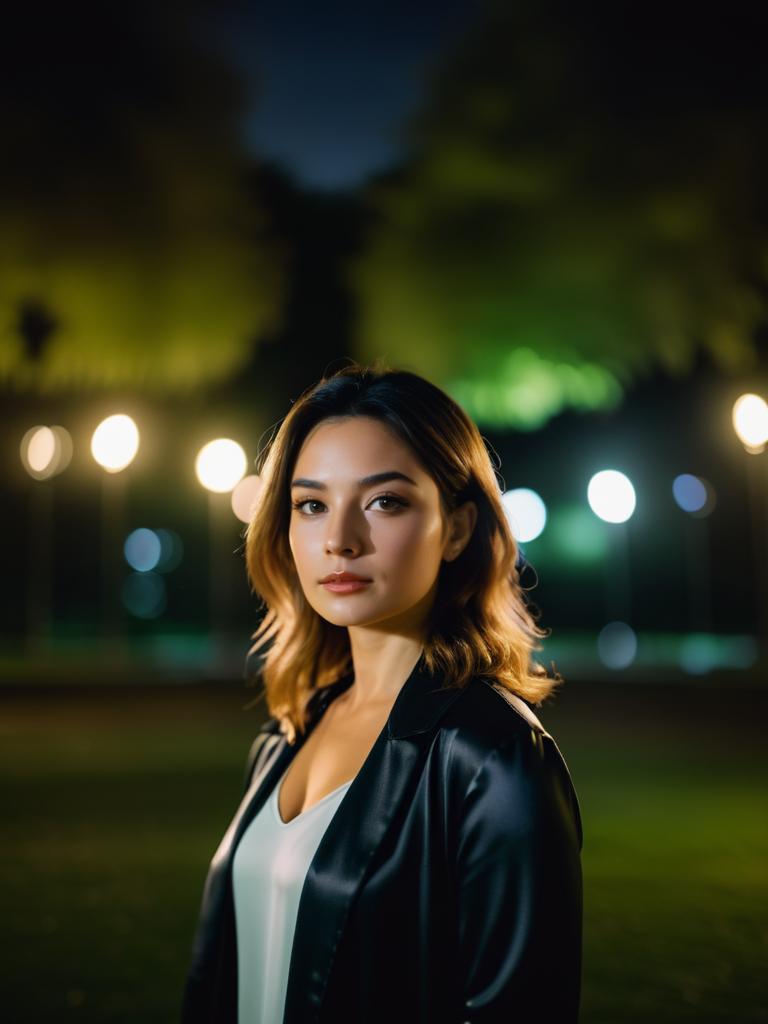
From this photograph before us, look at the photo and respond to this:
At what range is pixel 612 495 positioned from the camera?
81.9ft

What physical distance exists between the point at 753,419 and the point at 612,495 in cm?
919

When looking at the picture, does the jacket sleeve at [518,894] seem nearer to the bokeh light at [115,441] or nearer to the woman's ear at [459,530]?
the woman's ear at [459,530]

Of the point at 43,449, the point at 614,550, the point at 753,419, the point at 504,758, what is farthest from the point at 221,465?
the point at 504,758

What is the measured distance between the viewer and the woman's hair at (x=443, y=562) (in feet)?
6.02

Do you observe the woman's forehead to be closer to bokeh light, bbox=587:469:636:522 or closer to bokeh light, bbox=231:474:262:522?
bokeh light, bbox=231:474:262:522

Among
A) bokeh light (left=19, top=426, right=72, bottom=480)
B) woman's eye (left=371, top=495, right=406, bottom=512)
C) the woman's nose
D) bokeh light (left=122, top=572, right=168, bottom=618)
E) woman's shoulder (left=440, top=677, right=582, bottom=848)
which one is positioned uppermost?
bokeh light (left=19, top=426, right=72, bottom=480)

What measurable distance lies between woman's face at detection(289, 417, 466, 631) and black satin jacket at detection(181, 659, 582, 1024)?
20 cm

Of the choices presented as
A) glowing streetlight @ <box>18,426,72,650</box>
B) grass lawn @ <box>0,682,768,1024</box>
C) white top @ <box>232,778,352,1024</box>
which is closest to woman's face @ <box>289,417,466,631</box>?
white top @ <box>232,778,352,1024</box>

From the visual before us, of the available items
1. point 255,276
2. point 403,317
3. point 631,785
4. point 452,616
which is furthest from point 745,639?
point 452,616

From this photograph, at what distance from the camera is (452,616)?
195cm

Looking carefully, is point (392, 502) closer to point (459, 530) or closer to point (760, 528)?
point (459, 530)

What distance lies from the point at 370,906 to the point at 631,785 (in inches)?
290

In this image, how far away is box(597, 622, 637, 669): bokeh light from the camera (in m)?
18.6

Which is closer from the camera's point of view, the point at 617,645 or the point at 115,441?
the point at 115,441
